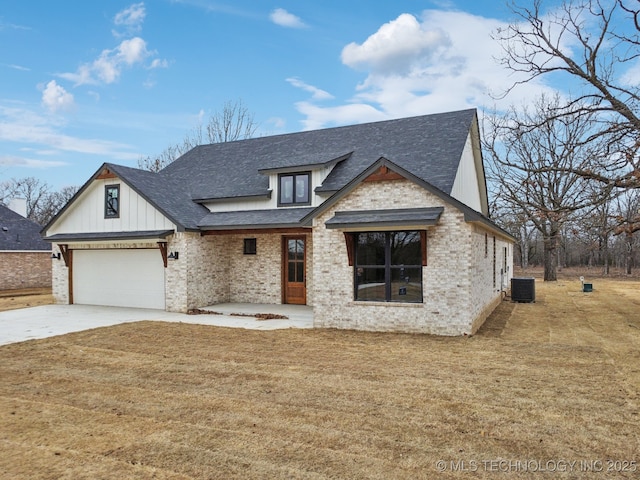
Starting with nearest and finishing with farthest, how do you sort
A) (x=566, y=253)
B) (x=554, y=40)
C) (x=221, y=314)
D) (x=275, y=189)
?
1. (x=554, y=40)
2. (x=221, y=314)
3. (x=275, y=189)
4. (x=566, y=253)

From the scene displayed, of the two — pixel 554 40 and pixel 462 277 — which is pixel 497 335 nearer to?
pixel 462 277

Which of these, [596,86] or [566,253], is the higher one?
[596,86]

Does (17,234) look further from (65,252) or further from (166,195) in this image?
(166,195)

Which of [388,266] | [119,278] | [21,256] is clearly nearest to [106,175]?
[119,278]

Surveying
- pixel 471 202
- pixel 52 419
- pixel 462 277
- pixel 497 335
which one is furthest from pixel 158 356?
pixel 471 202

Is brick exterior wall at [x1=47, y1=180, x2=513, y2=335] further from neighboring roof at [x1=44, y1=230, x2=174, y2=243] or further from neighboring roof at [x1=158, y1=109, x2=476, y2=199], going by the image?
neighboring roof at [x1=158, y1=109, x2=476, y2=199]

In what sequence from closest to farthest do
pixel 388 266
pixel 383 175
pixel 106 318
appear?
pixel 388 266 → pixel 383 175 → pixel 106 318

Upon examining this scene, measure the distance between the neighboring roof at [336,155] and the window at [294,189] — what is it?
45 centimetres

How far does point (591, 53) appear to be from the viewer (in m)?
11.2

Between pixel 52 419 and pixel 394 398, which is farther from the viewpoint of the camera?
pixel 394 398

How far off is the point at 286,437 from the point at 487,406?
2711 millimetres

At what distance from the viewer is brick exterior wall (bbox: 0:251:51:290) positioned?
74.0 feet

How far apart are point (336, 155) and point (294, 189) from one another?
1872 mm

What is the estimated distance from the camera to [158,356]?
8414 mm
